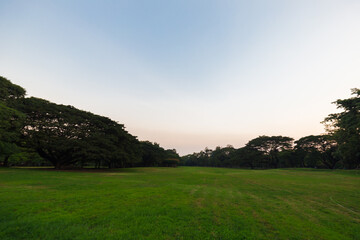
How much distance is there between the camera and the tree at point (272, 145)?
80312 millimetres

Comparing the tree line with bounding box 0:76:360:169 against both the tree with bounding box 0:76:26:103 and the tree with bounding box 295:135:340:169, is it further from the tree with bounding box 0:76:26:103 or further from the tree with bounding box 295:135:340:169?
the tree with bounding box 295:135:340:169

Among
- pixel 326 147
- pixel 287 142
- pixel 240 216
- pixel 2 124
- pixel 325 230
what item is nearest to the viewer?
pixel 325 230

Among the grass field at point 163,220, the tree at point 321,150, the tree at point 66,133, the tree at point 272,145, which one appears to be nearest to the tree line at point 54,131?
the tree at point 66,133

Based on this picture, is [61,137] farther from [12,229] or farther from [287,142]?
[287,142]

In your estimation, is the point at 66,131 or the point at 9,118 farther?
the point at 66,131

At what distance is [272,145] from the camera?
82188 mm

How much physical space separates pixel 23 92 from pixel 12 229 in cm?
4062

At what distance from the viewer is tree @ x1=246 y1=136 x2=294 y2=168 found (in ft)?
263

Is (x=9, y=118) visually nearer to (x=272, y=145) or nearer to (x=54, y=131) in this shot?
(x=54, y=131)

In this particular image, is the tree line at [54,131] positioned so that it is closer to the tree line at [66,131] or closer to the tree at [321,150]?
the tree line at [66,131]

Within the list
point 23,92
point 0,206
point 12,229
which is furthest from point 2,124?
point 12,229

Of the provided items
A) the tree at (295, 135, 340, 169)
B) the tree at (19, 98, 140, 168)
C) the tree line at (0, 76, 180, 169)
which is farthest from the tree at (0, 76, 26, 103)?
the tree at (295, 135, 340, 169)

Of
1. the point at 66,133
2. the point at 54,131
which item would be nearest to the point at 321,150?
the point at 66,133

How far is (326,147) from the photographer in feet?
216
